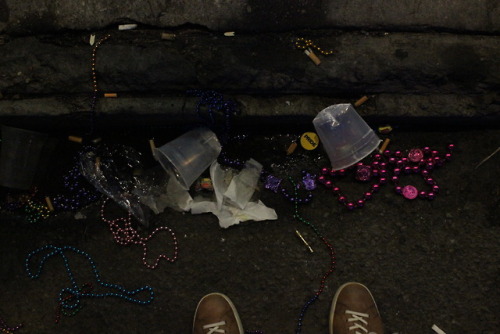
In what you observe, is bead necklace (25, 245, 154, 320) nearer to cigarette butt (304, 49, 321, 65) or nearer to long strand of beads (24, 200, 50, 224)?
long strand of beads (24, 200, 50, 224)

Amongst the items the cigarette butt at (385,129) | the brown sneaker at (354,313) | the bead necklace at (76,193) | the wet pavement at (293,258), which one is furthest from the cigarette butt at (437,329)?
the bead necklace at (76,193)

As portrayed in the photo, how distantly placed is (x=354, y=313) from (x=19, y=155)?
239cm

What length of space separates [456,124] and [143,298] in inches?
94.3

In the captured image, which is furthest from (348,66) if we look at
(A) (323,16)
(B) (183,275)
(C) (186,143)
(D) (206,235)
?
(B) (183,275)

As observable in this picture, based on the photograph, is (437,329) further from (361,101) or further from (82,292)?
(82,292)

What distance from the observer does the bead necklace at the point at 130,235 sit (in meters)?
3.01

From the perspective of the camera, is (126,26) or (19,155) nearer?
(126,26)

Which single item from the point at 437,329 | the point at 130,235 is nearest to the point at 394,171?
the point at 437,329

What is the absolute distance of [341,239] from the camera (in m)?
3.02

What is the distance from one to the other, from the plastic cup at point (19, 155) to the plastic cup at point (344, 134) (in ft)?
5.91

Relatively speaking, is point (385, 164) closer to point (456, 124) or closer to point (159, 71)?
point (456, 124)

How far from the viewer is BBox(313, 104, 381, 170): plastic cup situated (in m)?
2.77

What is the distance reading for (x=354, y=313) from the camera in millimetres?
2938

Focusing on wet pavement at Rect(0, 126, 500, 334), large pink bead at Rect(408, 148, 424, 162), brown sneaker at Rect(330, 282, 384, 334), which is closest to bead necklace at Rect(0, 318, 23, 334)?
wet pavement at Rect(0, 126, 500, 334)
